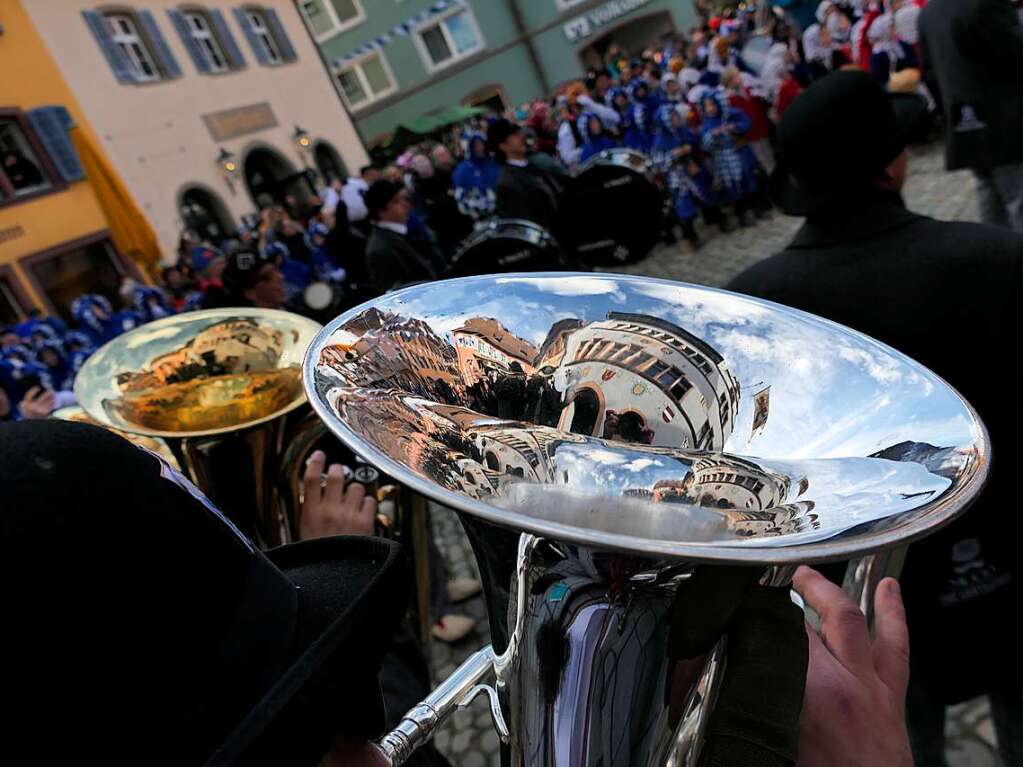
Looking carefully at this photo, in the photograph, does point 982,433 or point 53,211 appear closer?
point 982,433

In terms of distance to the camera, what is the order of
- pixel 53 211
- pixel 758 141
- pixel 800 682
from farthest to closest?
pixel 53 211 < pixel 758 141 < pixel 800 682

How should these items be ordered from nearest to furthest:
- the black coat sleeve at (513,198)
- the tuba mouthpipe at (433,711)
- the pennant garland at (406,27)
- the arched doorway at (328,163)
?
the tuba mouthpipe at (433,711) < the black coat sleeve at (513,198) < the arched doorway at (328,163) < the pennant garland at (406,27)

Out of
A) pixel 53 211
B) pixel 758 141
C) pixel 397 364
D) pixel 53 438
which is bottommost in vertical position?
pixel 758 141

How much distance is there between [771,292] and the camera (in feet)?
5.37

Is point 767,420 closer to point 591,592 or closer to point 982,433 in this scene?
point 982,433

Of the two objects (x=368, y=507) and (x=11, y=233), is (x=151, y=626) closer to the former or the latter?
(x=368, y=507)

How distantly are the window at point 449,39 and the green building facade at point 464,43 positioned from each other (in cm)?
4

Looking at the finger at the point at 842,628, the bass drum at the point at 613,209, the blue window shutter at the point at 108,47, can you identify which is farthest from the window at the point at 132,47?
the finger at the point at 842,628

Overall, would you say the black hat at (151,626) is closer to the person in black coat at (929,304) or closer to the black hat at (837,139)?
the person in black coat at (929,304)

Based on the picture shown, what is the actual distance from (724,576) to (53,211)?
14.2m

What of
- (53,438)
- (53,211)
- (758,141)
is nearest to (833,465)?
(53,438)

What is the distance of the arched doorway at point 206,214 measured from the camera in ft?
48.5

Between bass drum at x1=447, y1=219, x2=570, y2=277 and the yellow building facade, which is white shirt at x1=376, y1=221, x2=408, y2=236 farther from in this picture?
the yellow building facade

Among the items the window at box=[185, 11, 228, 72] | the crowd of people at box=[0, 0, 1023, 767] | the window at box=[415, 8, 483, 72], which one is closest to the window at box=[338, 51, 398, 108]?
the window at box=[415, 8, 483, 72]
